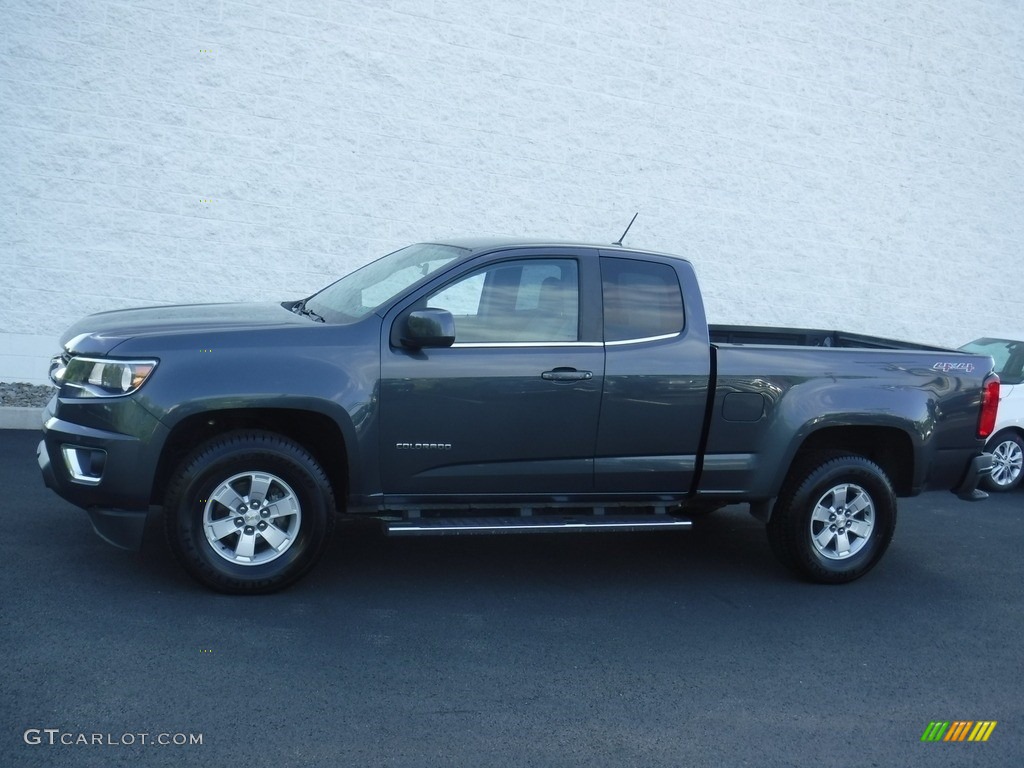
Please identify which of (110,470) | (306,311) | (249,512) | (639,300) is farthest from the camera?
(306,311)

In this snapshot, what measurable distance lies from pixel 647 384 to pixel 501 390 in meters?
0.89

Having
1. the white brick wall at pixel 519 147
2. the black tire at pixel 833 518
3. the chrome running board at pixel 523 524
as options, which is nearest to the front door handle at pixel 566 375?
the chrome running board at pixel 523 524

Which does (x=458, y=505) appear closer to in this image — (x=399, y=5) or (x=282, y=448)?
(x=282, y=448)

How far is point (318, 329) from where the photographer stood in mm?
5773

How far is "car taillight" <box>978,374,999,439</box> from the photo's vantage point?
6.93 m

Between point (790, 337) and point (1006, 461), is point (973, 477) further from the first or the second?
point (1006, 461)

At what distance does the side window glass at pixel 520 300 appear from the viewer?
20.1ft

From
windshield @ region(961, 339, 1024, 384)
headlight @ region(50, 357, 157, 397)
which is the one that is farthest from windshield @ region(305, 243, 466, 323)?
windshield @ region(961, 339, 1024, 384)

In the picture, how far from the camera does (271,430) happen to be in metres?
5.87

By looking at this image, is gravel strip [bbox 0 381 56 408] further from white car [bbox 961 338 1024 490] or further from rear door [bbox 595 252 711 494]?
white car [bbox 961 338 1024 490]

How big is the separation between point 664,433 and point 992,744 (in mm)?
2404

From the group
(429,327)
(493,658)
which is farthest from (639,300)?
(493,658)

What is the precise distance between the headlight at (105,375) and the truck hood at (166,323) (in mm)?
67

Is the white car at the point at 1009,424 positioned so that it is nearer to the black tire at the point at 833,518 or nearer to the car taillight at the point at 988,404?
the car taillight at the point at 988,404
